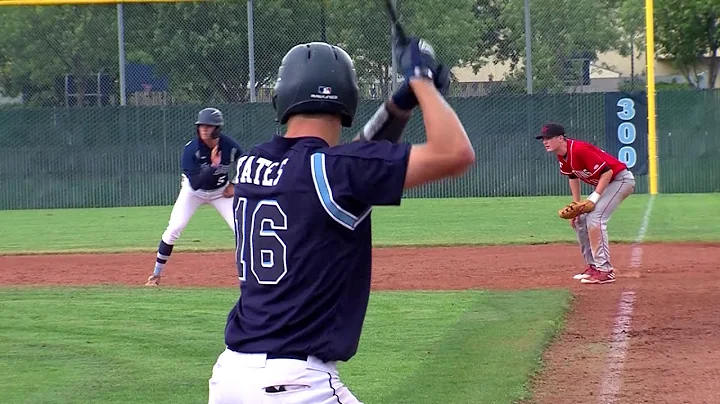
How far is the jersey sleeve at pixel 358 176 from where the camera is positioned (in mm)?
2926

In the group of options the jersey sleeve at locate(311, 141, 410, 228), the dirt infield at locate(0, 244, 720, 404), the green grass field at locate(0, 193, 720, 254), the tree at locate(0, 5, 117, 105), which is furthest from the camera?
the tree at locate(0, 5, 117, 105)

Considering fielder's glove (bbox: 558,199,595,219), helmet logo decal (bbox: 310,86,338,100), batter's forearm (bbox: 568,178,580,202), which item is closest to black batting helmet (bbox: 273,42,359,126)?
helmet logo decal (bbox: 310,86,338,100)

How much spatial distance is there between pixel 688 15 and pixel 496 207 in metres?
17.7

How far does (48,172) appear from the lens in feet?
79.8

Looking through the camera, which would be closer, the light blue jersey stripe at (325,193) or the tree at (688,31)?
the light blue jersey stripe at (325,193)

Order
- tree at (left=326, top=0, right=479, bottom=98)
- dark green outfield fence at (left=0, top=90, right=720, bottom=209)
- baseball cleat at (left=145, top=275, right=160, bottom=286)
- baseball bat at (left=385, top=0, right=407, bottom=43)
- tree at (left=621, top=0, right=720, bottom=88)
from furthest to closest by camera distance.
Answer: tree at (left=621, top=0, right=720, bottom=88) < tree at (left=326, top=0, right=479, bottom=98) < dark green outfield fence at (left=0, top=90, right=720, bottom=209) < baseball cleat at (left=145, top=275, right=160, bottom=286) < baseball bat at (left=385, top=0, right=407, bottom=43)

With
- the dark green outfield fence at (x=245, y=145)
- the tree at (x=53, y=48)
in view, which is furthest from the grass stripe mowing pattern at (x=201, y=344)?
the tree at (x=53, y=48)

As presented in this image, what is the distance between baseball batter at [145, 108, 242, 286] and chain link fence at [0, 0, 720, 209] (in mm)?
11917

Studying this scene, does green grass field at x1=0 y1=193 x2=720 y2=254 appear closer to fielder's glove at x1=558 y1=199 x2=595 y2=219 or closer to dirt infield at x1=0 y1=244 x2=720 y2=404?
dirt infield at x1=0 y1=244 x2=720 y2=404

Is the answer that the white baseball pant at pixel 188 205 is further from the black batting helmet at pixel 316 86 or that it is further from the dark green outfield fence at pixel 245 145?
the dark green outfield fence at pixel 245 145

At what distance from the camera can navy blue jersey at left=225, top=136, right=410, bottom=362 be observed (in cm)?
295

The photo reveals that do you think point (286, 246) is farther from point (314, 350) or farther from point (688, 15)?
point (688, 15)

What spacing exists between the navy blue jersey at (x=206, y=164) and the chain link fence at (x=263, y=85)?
1187 cm

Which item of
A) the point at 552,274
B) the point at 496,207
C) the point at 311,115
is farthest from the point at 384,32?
the point at 311,115
